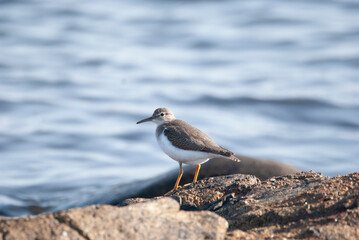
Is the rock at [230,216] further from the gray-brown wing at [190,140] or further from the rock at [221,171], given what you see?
the rock at [221,171]

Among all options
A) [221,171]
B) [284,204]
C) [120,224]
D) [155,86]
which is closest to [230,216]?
[284,204]

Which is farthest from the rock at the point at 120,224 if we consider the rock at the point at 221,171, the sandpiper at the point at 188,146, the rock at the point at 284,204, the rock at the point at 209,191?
the rock at the point at 221,171

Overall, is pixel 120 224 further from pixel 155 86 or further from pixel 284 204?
pixel 155 86

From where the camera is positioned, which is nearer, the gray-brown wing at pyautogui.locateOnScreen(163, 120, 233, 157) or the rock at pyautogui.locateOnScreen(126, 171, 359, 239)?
the rock at pyautogui.locateOnScreen(126, 171, 359, 239)

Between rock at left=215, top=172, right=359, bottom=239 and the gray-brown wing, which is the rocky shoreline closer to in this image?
rock at left=215, top=172, right=359, bottom=239

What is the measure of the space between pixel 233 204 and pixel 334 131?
9.20 m

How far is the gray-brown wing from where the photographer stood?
254 inches

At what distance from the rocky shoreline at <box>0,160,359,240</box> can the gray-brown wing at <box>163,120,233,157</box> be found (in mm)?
1183

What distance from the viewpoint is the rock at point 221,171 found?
26.1ft

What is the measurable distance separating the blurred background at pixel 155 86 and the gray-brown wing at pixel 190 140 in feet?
9.82

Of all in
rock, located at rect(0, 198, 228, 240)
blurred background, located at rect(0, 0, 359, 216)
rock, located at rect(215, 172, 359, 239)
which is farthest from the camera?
blurred background, located at rect(0, 0, 359, 216)

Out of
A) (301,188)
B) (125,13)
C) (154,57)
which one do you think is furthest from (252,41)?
(301,188)

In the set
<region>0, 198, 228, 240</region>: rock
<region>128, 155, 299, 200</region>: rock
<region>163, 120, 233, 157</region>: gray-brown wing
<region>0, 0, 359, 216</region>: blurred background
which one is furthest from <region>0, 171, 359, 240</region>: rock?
<region>0, 0, 359, 216</region>: blurred background

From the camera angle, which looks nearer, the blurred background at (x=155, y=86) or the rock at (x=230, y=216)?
the rock at (x=230, y=216)
